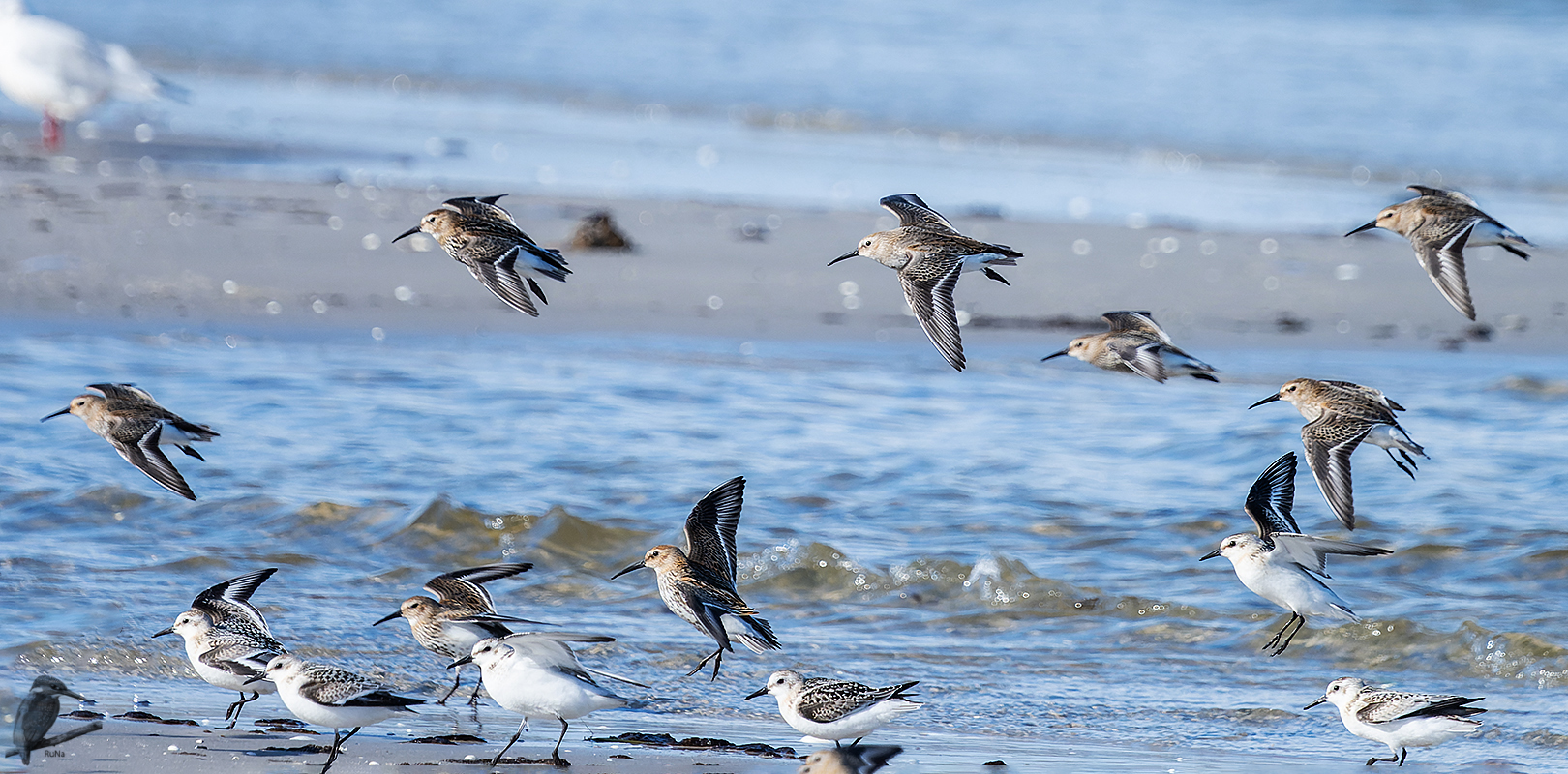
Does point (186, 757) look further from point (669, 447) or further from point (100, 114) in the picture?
point (100, 114)

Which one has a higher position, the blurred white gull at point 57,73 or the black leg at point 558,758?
the blurred white gull at point 57,73

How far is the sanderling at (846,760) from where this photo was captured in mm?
5172

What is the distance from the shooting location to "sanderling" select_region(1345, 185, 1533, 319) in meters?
5.64

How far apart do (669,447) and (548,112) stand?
1476 centimetres

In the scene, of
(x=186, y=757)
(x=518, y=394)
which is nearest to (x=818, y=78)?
(x=518, y=394)

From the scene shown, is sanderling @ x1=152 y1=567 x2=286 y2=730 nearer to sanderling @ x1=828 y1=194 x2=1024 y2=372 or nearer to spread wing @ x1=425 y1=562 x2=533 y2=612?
spread wing @ x1=425 y1=562 x2=533 y2=612

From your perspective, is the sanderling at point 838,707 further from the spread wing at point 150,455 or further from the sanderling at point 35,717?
the sanderling at point 35,717

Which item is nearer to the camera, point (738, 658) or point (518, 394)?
point (738, 658)

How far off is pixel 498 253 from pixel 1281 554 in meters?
2.71

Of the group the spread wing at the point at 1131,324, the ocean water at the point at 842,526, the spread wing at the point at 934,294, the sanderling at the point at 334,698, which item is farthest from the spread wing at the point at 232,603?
the spread wing at the point at 1131,324

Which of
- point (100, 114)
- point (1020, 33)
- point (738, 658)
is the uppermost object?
point (1020, 33)

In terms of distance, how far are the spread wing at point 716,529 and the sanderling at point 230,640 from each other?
4.69 ft

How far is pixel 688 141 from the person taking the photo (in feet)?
68.1

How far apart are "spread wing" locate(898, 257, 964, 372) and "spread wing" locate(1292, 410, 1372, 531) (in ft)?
3.74
